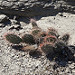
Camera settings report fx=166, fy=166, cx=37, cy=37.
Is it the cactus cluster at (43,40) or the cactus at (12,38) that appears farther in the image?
the cactus at (12,38)

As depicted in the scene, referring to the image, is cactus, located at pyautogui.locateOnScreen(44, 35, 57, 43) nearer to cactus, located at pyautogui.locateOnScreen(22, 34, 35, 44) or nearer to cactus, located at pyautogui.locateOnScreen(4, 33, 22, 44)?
cactus, located at pyautogui.locateOnScreen(22, 34, 35, 44)

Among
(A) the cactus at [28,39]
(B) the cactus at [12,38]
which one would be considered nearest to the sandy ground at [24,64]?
(B) the cactus at [12,38]

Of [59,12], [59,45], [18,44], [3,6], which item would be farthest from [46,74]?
[3,6]

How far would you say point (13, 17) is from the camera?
6.70 metres

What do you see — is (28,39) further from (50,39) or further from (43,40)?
(50,39)

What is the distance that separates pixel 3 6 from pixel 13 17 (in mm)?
616

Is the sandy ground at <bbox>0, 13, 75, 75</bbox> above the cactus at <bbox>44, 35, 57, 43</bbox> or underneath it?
underneath

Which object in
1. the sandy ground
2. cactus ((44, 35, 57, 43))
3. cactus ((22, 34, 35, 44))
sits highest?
cactus ((44, 35, 57, 43))

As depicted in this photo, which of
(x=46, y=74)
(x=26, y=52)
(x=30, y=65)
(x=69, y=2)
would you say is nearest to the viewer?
(x=46, y=74)

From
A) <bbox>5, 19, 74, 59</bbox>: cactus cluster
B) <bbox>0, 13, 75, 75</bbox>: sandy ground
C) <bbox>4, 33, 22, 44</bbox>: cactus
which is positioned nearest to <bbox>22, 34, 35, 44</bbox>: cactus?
<bbox>5, 19, 74, 59</bbox>: cactus cluster

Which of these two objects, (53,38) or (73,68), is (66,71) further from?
(53,38)

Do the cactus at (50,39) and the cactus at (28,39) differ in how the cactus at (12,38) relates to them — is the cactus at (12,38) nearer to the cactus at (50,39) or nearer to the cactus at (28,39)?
the cactus at (28,39)

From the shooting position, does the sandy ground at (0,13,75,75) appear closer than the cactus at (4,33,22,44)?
Yes

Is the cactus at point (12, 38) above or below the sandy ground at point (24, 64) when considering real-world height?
above
